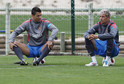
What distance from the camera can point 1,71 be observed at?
8.17m

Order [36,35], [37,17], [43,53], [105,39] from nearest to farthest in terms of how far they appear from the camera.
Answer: [105,39]
[43,53]
[37,17]
[36,35]

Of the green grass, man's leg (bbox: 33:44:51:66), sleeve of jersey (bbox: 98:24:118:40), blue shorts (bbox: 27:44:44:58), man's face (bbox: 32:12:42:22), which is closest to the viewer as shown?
the green grass

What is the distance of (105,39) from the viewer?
30.2ft

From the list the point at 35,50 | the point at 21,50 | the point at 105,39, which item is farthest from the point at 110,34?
the point at 21,50

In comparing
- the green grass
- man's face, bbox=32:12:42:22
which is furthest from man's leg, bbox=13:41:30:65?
the green grass

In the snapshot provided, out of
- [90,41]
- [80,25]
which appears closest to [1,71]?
[90,41]

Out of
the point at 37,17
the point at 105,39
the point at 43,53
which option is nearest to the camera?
the point at 105,39

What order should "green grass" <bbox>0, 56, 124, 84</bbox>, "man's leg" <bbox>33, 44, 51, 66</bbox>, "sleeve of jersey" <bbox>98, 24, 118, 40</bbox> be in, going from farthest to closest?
"man's leg" <bbox>33, 44, 51, 66</bbox>
"sleeve of jersey" <bbox>98, 24, 118, 40</bbox>
"green grass" <bbox>0, 56, 124, 84</bbox>

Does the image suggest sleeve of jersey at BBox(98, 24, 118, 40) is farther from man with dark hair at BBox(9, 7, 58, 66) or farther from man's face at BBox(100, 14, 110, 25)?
man with dark hair at BBox(9, 7, 58, 66)

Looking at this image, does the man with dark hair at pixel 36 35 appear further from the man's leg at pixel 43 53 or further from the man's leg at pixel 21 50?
the man's leg at pixel 43 53

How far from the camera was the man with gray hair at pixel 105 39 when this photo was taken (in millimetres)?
9117

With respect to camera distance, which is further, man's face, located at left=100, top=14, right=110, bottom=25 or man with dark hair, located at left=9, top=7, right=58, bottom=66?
man with dark hair, located at left=9, top=7, right=58, bottom=66

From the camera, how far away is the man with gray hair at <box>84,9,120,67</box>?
9.12 meters

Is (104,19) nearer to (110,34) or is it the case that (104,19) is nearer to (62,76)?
(110,34)
